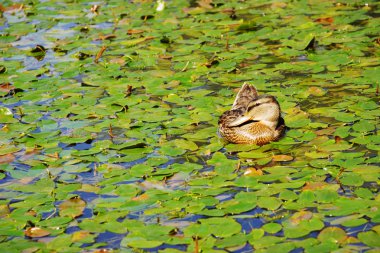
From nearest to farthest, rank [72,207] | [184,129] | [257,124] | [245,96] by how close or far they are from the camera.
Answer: [72,207] → [257,124] → [184,129] → [245,96]

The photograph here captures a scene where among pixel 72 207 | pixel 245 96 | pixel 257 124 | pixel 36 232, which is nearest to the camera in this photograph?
pixel 36 232

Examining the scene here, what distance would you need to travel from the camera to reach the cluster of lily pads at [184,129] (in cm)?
541

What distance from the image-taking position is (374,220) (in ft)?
17.4

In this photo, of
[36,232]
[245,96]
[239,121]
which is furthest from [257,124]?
[36,232]

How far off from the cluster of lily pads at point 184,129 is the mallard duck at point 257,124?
126 mm

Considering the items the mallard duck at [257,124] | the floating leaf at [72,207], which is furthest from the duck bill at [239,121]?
the floating leaf at [72,207]

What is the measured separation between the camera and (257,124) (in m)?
7.05

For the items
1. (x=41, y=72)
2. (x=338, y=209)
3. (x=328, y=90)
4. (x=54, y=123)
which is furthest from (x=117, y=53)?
(x=338, y=209)

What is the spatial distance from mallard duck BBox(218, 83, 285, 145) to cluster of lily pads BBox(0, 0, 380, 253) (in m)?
0.13

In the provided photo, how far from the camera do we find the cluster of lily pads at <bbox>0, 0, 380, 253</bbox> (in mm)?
5406

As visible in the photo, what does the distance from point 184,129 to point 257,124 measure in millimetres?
717

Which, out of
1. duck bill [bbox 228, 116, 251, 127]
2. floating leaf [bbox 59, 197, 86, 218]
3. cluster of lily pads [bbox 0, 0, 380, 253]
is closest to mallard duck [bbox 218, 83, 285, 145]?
duck bill [bbox 228, 116, 251, 127]

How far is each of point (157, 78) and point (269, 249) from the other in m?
3.97

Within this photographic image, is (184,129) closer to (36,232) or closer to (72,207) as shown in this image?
(72,207)
